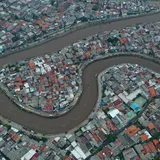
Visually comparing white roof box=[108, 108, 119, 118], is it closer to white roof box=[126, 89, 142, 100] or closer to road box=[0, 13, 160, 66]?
white roof box=[126, 89, 142, 100]

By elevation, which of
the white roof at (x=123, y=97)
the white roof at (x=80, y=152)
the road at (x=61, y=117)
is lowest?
the white roof at (x=80, y=152)

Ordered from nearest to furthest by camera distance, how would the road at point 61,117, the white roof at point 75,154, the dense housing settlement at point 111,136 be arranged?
A: the white roof at point 75,154 → the dense housing settlement at point 111,136 → the road at point 61,117

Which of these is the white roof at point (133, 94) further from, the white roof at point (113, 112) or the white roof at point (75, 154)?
the white roof at point (75, 154)

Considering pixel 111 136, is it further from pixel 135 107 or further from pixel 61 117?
pixel 61 117

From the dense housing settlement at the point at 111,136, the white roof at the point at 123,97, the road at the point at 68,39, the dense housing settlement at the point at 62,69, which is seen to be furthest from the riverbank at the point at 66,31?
the white roof at the point at 123,97

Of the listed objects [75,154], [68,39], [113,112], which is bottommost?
[75,154]

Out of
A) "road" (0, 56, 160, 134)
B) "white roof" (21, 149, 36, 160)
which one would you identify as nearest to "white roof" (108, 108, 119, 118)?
"road" (0, 56, 160, 134)

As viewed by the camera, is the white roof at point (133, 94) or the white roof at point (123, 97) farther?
the white roof at point (133, 94)

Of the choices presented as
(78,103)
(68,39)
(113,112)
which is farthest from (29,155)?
(68,39)
